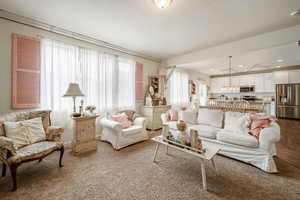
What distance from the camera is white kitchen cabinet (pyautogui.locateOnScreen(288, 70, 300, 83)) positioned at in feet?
18.6

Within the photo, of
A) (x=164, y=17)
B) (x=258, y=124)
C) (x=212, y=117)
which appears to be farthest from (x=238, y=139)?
(x=164, y=17)

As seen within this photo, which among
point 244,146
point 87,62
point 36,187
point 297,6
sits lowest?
point 36,187

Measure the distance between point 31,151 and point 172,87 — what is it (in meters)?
4.60

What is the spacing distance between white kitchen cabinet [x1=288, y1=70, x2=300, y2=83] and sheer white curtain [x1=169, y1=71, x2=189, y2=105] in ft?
15.1

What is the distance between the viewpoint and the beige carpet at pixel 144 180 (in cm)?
152

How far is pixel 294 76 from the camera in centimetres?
572

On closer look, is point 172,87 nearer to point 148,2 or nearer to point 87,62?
point 87,62

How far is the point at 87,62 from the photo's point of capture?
313 cm

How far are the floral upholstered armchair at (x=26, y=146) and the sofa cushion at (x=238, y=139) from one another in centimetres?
285

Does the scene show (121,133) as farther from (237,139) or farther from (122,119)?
(237,139)

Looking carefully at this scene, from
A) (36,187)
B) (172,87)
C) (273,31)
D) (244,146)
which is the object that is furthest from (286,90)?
(36,187)

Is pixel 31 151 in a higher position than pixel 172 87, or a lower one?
lower

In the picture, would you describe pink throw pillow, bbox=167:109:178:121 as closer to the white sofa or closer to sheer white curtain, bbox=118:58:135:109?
the white sofa

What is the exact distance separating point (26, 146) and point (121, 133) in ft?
4.95
